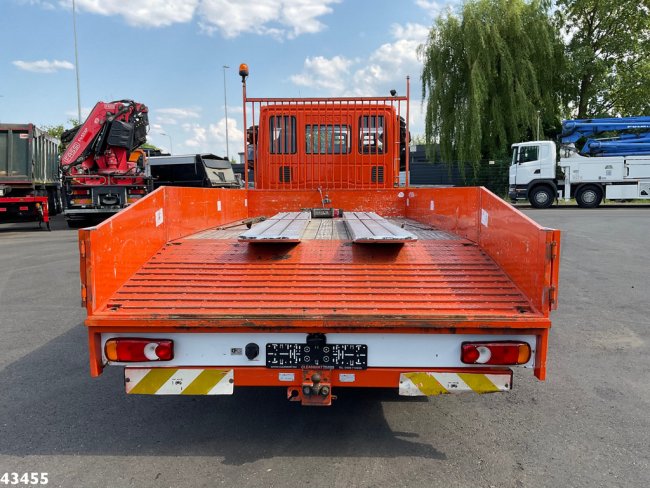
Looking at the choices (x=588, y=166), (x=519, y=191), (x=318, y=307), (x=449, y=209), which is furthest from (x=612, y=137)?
(x=318, y=307)

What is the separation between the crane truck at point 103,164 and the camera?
1444 centimetres

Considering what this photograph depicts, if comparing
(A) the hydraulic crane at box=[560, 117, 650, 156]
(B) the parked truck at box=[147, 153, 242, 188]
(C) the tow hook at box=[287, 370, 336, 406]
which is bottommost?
(C) the tow hook at box=[287, 370, 336, 406]

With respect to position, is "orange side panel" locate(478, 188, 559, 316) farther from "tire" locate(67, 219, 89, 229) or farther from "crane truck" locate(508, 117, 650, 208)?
"crane truck" locate(508, 117, 650, 208)

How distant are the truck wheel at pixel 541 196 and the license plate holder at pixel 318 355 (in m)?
21.9

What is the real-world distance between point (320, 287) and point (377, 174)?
13.4 feet

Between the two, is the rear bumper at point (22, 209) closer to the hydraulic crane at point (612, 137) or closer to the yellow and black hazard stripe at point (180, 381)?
the yellow and black hazard stripe at point (180, 381)

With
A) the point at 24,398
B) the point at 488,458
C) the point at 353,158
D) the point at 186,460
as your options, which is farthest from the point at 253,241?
the point at 353,158

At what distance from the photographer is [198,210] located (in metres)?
4.32

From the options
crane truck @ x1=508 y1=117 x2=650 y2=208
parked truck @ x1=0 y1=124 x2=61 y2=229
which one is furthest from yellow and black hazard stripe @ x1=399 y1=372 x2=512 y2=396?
crane truck @ x1=508 y1=117 x2=650 y2=208

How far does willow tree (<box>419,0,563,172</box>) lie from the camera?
23750 mm

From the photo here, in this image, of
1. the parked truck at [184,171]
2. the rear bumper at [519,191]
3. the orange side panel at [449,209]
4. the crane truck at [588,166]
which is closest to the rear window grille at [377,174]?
the orange side panel at [449,209]

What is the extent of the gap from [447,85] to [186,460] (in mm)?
25064

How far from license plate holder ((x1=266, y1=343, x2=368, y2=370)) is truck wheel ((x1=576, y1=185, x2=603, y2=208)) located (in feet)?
74.2

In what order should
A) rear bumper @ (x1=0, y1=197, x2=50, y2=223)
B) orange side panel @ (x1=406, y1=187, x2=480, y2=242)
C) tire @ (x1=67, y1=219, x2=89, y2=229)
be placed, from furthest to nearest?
tire @ (x1=67, y1=219, x2=89, y2=229)
rear bumper @ (x1=0, y1=197, x2=50, y2=223)
orange side panel @ (x1=406, y1=187, x2=480, y2=242)
